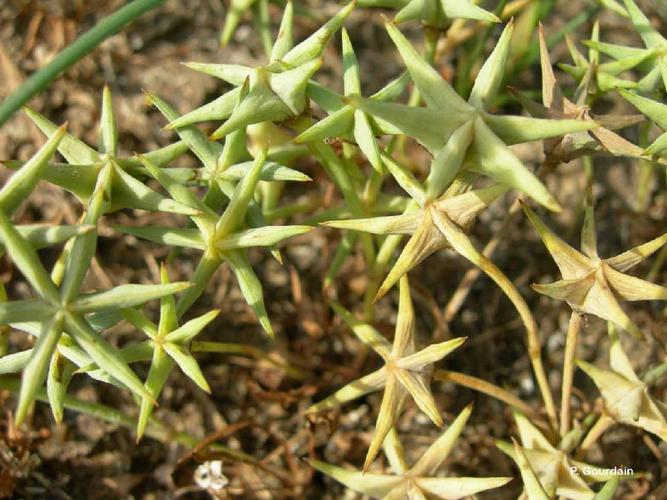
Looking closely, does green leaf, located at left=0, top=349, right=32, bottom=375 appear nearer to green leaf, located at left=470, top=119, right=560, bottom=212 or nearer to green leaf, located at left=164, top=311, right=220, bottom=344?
green leaf, located at left=164, top=311, right=220, bottom=344

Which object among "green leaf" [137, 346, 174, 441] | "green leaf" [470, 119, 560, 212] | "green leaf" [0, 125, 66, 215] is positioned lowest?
"green leaf" [137, 346, 174, 441]

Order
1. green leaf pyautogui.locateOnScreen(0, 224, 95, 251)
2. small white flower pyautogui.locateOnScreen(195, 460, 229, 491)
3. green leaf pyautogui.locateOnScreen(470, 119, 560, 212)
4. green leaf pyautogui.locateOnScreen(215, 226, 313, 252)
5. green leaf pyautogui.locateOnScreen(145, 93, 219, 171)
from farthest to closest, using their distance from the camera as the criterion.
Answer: small white flower pyautogui.locateOnScreen(195, 460, 229, 491), green leaf pyautogui.locateOnScreen(145, 93, 219, 171), green leaf pyautogui.locateOnScreen(215, 226, 313, 252), green leaf pyautogui.locateOnScreen(0, 224, 95, 251), green leaf pyautogui.locateOnScreen(470, 119, 560, 212)

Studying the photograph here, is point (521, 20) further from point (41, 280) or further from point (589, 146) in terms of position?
point (41, 280)

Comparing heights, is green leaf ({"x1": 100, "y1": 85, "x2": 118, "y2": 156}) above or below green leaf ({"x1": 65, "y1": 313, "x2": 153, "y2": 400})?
above

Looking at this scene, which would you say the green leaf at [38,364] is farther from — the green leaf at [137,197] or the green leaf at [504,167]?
the green leaf at [504,167]

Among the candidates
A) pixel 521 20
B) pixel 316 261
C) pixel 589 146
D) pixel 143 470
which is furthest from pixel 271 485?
pixel 521 20

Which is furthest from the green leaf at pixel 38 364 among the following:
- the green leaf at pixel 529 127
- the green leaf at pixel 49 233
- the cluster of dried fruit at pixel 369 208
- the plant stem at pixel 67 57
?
the green leaf at pixel 529 127

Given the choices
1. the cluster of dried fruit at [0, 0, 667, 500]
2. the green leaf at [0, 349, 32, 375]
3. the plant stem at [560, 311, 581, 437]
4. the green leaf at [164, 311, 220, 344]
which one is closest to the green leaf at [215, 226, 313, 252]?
the cluster of dried fruit at [0, 0, 667, 500]

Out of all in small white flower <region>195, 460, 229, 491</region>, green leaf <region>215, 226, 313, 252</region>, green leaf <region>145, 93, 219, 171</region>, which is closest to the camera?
green leaf <region>215, 226, 313, 252</region>
